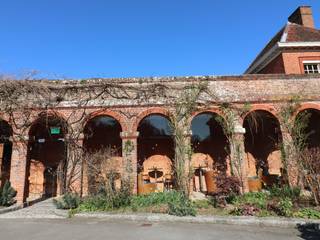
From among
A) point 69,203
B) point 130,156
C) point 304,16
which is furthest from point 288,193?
point 304,16

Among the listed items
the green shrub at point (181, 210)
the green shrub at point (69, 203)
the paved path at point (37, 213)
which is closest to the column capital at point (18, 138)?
the paved path at point (37, 213)

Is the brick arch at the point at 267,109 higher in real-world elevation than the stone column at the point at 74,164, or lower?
higher

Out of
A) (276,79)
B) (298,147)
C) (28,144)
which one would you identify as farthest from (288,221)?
(28,144)

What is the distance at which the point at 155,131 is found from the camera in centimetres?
1391

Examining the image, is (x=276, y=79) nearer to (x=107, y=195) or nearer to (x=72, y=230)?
(x=107, y=195)

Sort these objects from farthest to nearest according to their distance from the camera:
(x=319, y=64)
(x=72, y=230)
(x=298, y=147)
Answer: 1. (x=319, y=64)
2. (x=298, y=147)
3. (x=72, y=230)

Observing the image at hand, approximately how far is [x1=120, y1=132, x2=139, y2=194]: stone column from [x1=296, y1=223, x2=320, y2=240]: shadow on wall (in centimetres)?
618

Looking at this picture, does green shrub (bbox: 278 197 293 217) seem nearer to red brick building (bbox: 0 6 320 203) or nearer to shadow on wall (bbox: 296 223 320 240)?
shadow on wall (bbox: 296 223 320 240)

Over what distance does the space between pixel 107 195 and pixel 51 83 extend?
5989 mm

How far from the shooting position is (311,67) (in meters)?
17.2

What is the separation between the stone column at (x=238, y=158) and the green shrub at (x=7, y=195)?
28.3 feet

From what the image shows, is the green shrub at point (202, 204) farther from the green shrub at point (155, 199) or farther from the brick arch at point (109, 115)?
the brick arch at point (109, 115)

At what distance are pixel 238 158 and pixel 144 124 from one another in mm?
4966

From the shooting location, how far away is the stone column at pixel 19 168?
429 inches
